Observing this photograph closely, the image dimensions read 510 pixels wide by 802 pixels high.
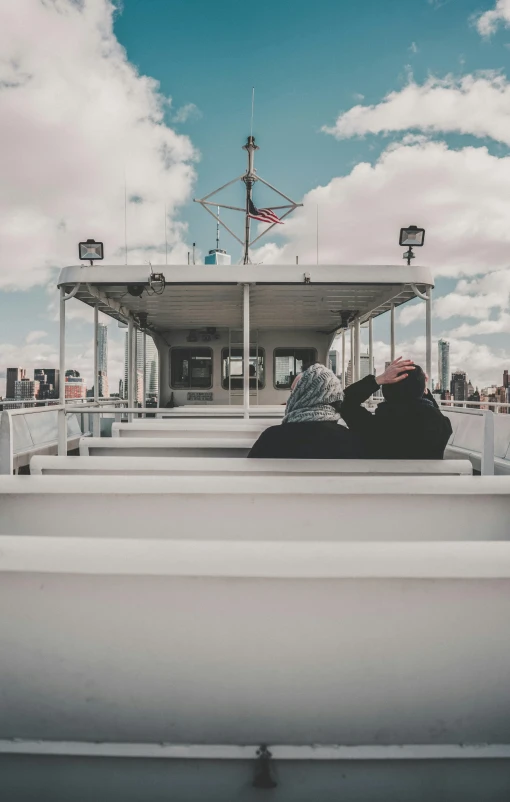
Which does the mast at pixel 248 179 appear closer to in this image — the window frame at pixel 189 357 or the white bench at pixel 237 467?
the window frame at pixel 189 357

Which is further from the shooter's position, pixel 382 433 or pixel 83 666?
pixel 382 433

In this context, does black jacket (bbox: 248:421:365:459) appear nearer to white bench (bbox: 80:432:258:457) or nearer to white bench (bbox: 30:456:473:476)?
white bench (bbox: 30:456:473:476)

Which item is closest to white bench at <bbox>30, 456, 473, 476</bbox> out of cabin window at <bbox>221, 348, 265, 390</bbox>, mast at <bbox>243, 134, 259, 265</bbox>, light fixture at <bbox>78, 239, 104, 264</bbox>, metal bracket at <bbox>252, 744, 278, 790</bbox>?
metal bracket at <bbox>252, 744, 278, 790</bbox>

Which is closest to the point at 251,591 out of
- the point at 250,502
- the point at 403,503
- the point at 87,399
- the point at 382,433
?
the point at 250,502

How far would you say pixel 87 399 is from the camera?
1015cm

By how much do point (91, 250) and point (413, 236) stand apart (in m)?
4.42

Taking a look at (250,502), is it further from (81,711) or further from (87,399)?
(87,399)

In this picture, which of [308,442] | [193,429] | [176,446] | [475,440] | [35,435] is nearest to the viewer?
[308,442]

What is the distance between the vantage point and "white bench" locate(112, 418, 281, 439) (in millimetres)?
4398

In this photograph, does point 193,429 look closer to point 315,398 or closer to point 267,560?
point 315,398

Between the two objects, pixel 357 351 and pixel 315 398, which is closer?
pixel 315 398

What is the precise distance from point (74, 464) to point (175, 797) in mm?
1544

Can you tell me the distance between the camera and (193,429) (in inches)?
179

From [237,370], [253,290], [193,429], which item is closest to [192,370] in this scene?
[237,370]
